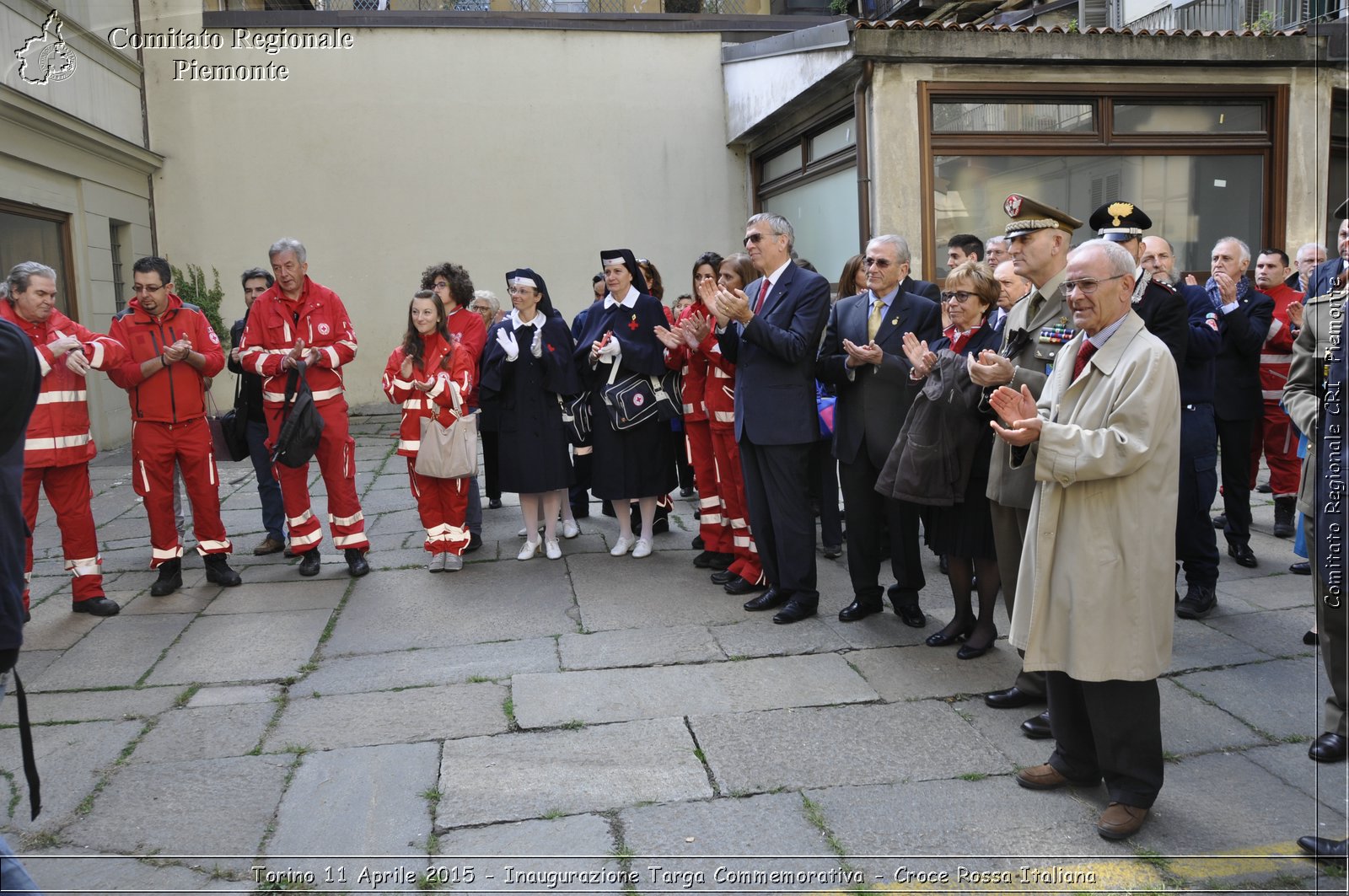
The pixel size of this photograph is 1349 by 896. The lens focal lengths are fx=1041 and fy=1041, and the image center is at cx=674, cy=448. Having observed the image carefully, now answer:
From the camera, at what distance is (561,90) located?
1405 cm

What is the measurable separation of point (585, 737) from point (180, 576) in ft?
11.8

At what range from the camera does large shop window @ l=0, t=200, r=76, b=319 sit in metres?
9.97

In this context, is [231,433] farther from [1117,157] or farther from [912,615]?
[1117,157]

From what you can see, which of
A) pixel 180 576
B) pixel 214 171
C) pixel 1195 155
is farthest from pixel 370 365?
pixel 1195 155

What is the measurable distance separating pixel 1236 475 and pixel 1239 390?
0.51m

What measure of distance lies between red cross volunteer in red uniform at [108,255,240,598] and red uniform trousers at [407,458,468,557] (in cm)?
122

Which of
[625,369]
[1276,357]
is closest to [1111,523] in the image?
[625,369]

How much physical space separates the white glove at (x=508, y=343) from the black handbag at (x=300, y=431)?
3.87 feet

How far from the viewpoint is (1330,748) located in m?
3.51

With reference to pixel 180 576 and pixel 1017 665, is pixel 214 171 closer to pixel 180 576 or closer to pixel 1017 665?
pixel 180 576

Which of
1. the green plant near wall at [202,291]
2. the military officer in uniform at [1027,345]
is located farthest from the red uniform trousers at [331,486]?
the green plant near wall at [202,291]

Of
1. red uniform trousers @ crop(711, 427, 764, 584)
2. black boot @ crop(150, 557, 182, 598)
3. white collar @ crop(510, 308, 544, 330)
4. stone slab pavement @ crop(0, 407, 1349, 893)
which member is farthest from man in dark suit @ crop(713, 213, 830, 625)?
black boot @ crop(150, 557, 182, 598)

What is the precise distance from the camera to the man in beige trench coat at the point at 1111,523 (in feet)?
9.84

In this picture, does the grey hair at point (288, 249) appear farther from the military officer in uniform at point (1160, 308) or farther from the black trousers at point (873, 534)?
the military officer in uniform at point (1160, 308)
